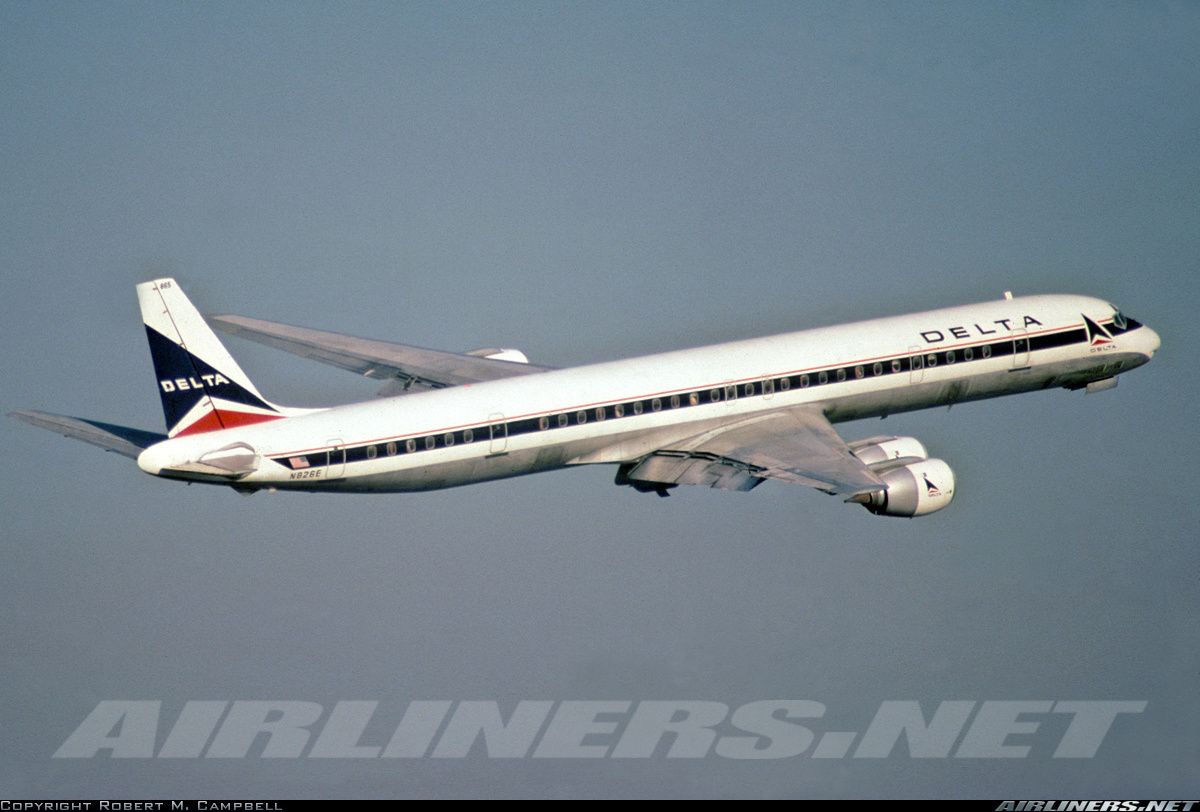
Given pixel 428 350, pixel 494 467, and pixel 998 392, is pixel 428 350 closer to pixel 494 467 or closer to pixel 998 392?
pixel 494 467

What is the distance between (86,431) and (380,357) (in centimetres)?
1677

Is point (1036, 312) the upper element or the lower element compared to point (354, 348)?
upper

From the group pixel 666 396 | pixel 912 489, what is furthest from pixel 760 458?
pixel 912 489

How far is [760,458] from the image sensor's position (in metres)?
69.3

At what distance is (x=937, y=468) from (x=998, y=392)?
416 inches

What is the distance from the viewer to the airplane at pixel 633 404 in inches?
2559

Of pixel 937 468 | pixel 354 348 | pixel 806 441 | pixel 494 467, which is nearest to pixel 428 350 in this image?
pixel 354 348

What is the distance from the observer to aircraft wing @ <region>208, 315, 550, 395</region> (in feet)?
254

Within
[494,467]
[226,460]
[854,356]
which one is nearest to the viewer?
[226,460]

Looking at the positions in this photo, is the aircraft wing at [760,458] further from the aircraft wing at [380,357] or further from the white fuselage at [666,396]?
the aircraft wing at [380,357]

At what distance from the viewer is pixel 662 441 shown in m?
71.4

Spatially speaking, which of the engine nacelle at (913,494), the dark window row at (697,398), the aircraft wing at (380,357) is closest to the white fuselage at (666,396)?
the dark window row at (697,398)

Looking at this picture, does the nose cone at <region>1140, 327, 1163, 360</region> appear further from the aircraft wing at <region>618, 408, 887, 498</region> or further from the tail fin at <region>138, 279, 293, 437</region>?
the tail fin at <region>138, 279, 293, 437</region>

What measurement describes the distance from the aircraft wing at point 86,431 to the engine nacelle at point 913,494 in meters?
27.9
